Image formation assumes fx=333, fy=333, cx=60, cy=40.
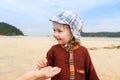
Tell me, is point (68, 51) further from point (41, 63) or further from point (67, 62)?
point (41, 63)

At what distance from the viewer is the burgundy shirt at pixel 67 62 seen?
3.52 meters

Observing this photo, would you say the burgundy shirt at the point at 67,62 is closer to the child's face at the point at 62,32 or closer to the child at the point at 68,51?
the child at the point at 68,51

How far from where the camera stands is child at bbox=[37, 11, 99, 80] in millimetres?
3521

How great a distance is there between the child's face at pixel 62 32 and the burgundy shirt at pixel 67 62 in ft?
0.39

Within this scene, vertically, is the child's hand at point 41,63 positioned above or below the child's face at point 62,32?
below

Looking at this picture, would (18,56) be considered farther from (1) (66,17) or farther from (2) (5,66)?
(1) (66,17)

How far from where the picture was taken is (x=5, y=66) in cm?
681

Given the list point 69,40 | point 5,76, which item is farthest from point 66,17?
point 5,76

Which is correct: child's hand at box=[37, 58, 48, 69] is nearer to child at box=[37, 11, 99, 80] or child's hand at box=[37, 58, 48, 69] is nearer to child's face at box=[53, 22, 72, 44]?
child at box=[37, 11, 99, 80]

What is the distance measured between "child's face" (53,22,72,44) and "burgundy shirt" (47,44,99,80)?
12 cm

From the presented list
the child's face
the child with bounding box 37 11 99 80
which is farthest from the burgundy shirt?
the child's face

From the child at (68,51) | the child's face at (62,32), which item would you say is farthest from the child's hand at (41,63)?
the child's face at (62,32)

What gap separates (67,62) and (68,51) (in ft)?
0.41

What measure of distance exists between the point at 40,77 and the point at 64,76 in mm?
908
